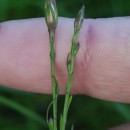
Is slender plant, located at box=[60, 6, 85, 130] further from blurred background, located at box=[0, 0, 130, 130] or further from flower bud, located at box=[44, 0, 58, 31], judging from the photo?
blurred background, located at box=[0, 0, 130, 130]

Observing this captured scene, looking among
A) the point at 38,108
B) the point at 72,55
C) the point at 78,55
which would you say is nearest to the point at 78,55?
the point at 78,55

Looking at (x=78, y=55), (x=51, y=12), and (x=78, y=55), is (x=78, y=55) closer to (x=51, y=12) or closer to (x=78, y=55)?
(x=78, y=55)

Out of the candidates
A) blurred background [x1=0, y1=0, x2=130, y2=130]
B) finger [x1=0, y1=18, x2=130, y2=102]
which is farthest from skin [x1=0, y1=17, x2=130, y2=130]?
blurred background [x1=0, y1=0, x2=130, y2=130]

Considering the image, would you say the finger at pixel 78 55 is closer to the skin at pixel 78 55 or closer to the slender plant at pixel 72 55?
the skin at pixel 78 55

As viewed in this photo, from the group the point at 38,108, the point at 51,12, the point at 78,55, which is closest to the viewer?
the point at 51,12

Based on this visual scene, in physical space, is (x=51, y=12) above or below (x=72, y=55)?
above

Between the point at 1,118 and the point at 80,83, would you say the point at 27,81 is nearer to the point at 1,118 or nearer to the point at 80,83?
the point at 80,83

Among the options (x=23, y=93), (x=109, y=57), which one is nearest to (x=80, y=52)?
(x=109, y=57)
